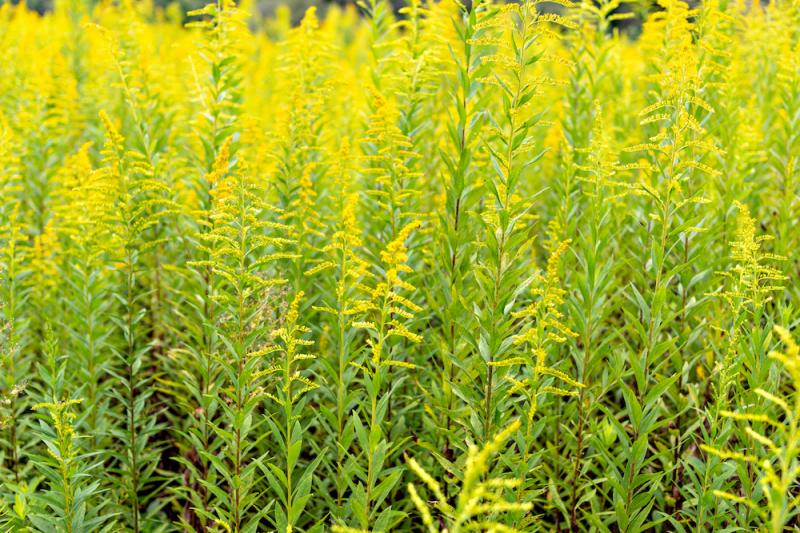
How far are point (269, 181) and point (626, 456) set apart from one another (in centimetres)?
240

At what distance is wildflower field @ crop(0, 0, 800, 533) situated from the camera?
10.1 ft

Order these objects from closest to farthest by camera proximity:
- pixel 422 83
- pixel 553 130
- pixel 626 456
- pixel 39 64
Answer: pixel 626 456 → pixel 422 83 → pixel 553 130 → pixel 39 64

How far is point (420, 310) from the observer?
2.95m

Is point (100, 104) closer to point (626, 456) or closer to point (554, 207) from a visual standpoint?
point (554, 207)

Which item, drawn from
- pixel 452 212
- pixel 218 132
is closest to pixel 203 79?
pixel 218 132

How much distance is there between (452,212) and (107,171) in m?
1.93

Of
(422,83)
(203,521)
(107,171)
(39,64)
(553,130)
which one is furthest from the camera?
(39,64)

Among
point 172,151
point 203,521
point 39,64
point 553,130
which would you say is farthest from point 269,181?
point 39,64

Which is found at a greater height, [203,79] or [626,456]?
[203,79]

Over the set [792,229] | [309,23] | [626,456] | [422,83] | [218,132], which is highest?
[309,23]

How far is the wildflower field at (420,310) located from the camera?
309cm

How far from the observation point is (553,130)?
20.1 ft

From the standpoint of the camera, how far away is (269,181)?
160 inches

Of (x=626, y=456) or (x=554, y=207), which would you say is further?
(x=554, y=207)
